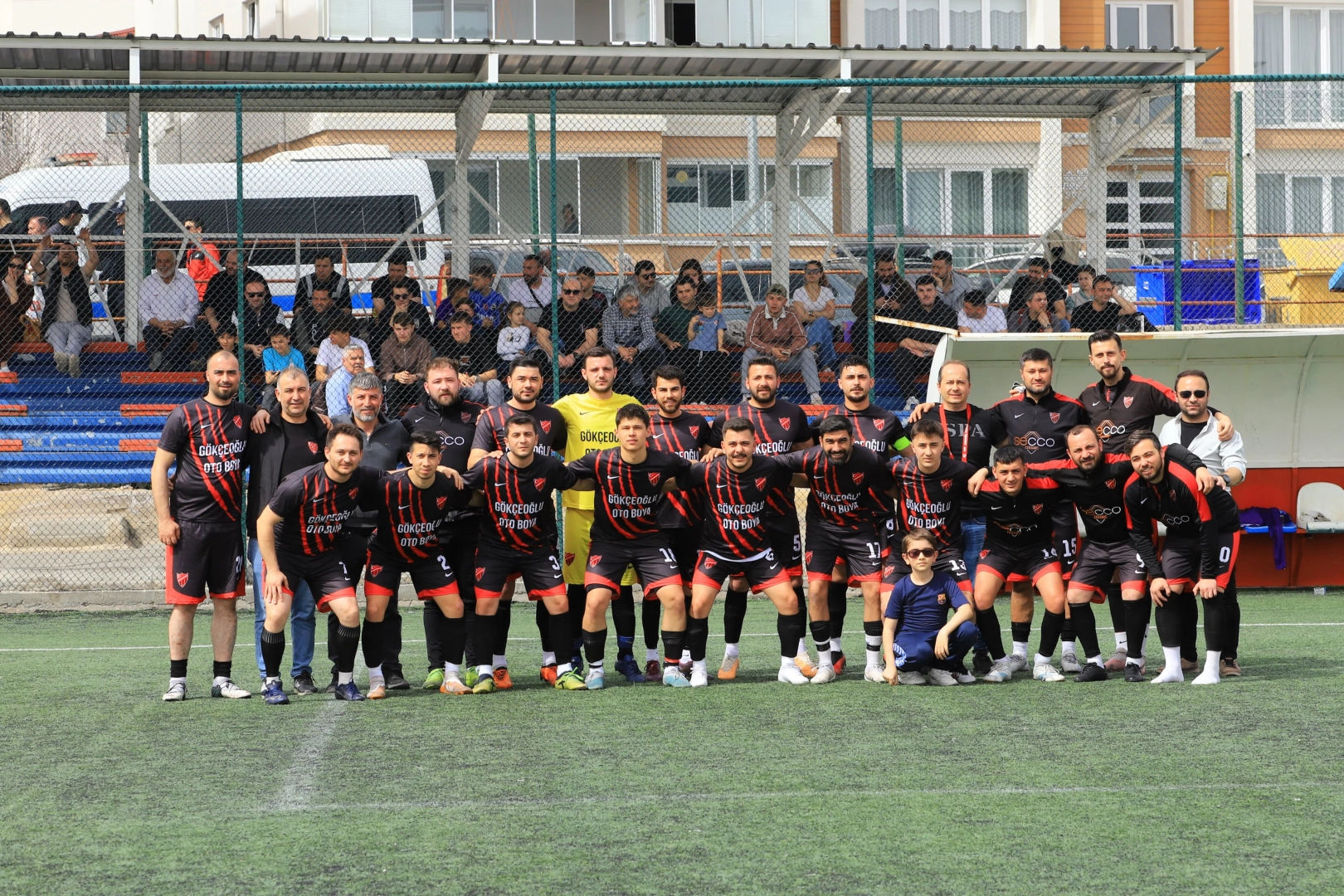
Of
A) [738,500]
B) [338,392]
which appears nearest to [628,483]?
[738,500]

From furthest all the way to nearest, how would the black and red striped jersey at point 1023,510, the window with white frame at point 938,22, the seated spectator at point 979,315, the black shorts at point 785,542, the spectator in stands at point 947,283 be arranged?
the window with white frame at point 938,22 < the spectator in stands at point 947,283 < the seated spectator at point 979,315 < the black shorts at point 785,542 < the black and red striped jersey at point 1023,510

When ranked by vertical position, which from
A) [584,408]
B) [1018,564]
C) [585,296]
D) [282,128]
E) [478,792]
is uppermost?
[282,128]

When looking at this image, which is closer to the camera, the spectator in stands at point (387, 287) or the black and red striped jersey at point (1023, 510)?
the black and red striped jersey at point (1023, 510)

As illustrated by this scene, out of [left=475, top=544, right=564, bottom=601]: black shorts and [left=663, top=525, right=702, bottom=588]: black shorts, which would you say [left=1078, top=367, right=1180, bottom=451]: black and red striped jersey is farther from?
[left=475, top=544, right=564, bottom=601]: black shorts

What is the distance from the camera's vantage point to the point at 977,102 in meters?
14.2

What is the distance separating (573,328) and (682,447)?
3355mm

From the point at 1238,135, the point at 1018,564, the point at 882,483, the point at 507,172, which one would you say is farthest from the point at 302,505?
the point at 507,172

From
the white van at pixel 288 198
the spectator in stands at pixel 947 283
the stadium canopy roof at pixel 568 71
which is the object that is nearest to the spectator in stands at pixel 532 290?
the stadium canopy roof at pixel 568 71

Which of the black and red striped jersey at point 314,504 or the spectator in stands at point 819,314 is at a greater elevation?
the spectator in stands at point 819,314

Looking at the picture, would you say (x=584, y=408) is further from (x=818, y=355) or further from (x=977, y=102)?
(x=977, y=102)

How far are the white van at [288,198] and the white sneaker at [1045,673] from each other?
9.32 meters

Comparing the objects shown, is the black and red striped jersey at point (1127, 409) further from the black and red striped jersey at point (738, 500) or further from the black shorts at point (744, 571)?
the black shorts at point (744, 571)

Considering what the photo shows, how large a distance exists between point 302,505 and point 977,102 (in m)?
8.96

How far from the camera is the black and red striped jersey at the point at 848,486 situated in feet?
25.7
